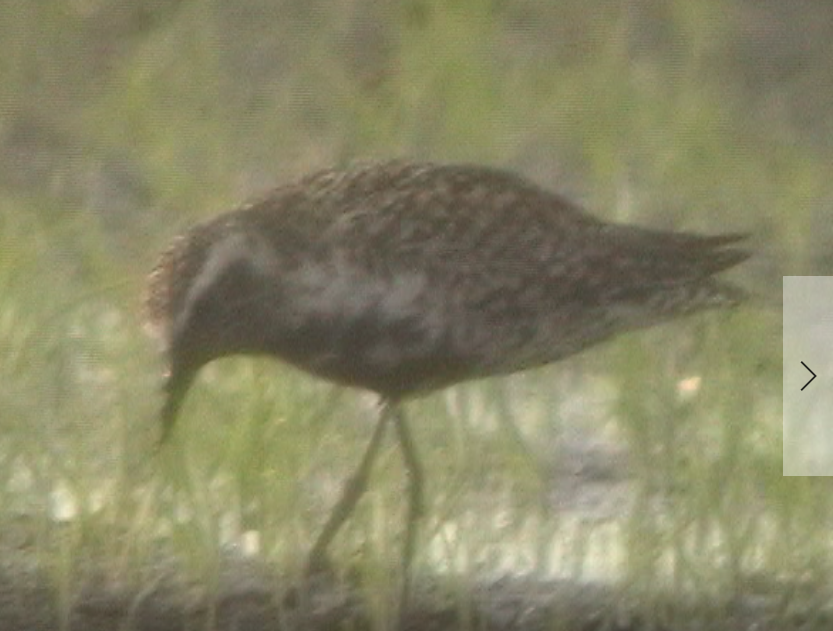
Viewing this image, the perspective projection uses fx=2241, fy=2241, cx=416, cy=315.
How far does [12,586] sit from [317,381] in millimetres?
377

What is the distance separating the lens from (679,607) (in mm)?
2301

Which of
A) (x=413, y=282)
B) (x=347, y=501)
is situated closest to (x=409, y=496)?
(x=347, y=501)

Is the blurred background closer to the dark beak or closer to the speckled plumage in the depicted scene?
the dark beak

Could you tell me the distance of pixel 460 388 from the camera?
233 centimetres

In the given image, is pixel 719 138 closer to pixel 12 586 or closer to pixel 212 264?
pixel 212 264

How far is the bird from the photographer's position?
2170 mm

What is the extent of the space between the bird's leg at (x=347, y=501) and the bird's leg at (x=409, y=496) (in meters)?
0.02

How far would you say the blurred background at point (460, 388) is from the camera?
7.56 feet

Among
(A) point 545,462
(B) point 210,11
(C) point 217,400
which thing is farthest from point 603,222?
(B) point 210,11

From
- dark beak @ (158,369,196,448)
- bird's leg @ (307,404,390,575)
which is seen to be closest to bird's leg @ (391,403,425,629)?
bird's leg @ (307,404,390,575)

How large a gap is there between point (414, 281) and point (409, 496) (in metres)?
0.25

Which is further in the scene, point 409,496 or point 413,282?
point 409,496

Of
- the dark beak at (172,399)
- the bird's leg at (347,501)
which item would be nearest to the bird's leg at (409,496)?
the bird's leg at (347,501)

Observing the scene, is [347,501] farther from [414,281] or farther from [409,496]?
[414,281]
